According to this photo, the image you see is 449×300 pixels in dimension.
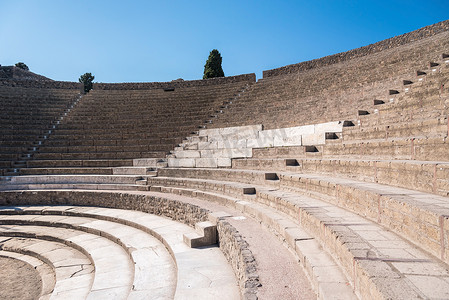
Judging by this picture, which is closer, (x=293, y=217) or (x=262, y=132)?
(x=293, y=217)

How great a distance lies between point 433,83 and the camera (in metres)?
6.39

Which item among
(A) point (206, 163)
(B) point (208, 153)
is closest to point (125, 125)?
(B) point (208, 153)

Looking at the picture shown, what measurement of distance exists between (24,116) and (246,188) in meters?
12.8

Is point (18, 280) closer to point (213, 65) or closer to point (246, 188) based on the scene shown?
point (246, 188)

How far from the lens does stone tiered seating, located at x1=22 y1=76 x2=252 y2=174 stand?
10.7m

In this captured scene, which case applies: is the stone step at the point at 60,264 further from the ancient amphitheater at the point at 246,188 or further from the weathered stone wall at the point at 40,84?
the weathered stone wall at the point at 40,84

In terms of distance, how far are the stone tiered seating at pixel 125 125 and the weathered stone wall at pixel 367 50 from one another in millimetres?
2557

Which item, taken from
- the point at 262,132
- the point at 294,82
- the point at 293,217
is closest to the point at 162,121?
the point at 262,132

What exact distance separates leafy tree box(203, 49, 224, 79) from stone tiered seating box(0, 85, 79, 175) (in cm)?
1367

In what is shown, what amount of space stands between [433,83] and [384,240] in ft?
18.7

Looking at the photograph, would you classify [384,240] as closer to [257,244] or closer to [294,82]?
[257,244]

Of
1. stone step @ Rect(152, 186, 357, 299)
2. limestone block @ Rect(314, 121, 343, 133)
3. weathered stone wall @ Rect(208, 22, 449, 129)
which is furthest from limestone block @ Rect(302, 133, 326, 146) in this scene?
stone step @ Rect(152, 186, 357, 299)

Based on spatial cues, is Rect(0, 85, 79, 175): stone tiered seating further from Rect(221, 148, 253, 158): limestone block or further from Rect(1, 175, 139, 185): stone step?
Rect(221, 148, 253, 158): limestone block

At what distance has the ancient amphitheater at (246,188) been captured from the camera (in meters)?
2.54
